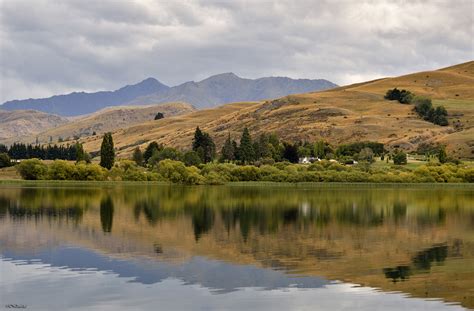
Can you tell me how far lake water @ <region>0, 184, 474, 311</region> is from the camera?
1256 inches

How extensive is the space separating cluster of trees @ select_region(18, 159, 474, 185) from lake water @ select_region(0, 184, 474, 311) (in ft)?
195

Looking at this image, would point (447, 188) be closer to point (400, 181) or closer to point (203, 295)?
point (400, 181)

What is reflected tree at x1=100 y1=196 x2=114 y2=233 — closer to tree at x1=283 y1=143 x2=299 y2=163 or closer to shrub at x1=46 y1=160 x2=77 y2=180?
shrub at x1=46 y1=160 x2=77 y2=180

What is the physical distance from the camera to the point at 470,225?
2660 inches

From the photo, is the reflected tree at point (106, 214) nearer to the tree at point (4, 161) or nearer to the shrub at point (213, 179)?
the shrub at point (213, 179)

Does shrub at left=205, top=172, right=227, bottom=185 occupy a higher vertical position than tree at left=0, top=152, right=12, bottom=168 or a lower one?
lower

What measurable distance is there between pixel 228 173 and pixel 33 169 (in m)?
41.1

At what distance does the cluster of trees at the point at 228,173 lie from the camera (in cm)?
14275

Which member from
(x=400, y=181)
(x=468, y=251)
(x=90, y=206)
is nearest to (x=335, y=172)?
(x=400, y=181)

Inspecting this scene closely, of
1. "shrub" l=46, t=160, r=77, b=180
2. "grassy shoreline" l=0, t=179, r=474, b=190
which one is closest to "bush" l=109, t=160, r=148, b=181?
"grassy shoreline" l=0, t=179, r=474, b=190

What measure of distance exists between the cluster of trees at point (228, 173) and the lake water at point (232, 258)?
59.6 metres

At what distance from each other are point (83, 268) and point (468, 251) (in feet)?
88.6

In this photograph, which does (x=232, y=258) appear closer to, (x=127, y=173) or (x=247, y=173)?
(x=247, y=173)

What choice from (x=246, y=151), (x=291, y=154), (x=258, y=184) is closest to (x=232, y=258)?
(x=258, y=184)
